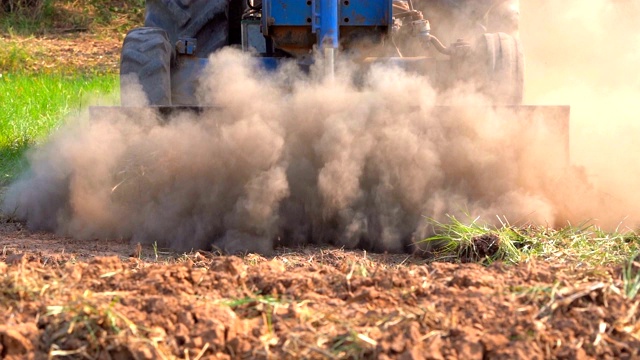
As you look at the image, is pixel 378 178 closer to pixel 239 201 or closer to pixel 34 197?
pixel 239 201

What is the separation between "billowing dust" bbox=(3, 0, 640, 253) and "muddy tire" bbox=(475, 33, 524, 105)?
0.53ft

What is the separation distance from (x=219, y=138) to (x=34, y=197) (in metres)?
1.30

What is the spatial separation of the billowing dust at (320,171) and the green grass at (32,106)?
74.9 inches

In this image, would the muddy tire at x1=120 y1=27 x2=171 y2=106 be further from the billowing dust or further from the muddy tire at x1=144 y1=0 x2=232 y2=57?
the muddy tire at x1=144 y1=0 x2=232 y2=57

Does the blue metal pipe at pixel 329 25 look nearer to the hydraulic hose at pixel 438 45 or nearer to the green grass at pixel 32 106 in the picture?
the hydraulic hose at pixel 438 45

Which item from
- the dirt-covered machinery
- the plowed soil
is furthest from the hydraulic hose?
the plowed soil

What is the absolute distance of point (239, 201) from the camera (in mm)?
4574

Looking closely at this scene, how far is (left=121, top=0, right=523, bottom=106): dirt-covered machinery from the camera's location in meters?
5.09

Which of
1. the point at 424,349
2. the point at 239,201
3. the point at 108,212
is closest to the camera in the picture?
the point at 424,349

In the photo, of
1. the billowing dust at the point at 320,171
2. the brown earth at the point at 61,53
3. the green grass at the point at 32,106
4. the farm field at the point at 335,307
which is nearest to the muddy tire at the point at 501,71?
the billowing dust at the point at 320,171

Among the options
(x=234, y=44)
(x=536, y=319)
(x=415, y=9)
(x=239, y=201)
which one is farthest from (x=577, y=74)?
(x=536, y=319)

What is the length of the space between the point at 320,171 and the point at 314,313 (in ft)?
6.06

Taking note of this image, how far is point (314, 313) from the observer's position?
9.34 feet

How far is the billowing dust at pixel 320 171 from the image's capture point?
460 centimetres
